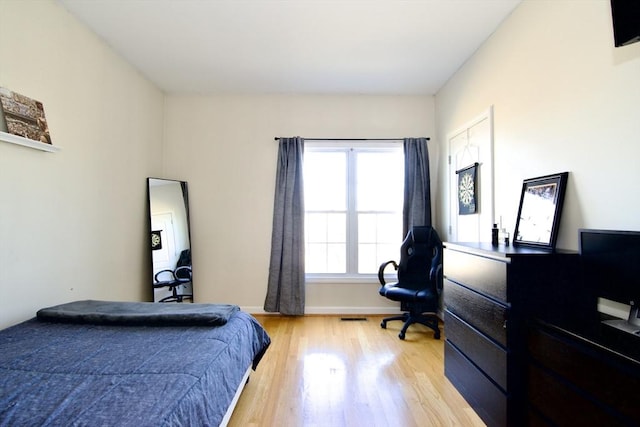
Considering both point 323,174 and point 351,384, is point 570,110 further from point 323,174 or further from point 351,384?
point 323,174

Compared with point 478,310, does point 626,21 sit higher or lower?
higher

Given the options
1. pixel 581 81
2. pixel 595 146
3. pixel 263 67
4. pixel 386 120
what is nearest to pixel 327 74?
pixel 263 67

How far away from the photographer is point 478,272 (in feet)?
5.92

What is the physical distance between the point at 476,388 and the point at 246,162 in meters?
3.27

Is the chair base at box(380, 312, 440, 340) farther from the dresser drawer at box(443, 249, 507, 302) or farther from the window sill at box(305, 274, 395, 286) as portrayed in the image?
the dresser drawer at box(443, 249, 507, 302)

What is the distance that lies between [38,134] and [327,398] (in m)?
2.72

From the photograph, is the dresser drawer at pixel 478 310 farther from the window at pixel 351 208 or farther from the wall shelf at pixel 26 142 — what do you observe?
the wall shelf at pixel 26 142

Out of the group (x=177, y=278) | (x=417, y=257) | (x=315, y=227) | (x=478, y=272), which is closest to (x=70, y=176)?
(x=177, y=278)

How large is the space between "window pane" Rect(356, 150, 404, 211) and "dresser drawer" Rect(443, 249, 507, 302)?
5.32ft

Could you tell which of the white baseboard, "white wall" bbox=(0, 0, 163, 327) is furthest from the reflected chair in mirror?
the white baseboard

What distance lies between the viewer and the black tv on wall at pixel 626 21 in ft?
4.00

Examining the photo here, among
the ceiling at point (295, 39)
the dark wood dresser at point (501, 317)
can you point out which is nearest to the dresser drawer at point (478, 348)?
the dark wood dresser at point (501, 317)

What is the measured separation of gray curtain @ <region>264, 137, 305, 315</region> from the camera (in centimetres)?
360

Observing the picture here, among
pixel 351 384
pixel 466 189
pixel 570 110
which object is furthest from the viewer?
pixel 466 189
